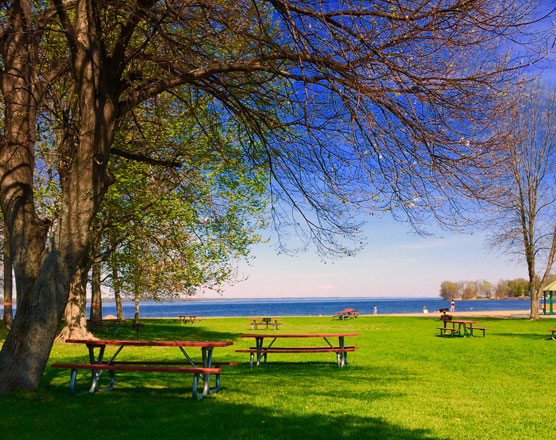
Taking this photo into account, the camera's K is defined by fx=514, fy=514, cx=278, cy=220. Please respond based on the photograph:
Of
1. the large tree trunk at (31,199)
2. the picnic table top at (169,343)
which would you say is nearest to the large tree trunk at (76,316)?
the large tree trunk at (31,199)

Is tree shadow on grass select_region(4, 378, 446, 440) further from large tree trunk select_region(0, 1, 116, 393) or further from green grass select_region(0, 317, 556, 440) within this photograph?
large tree trunk select_region(0, 1, 116, 393)

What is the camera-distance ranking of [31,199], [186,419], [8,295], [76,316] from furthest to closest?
[8,295]
[76,316]
[31,199]
[186,419]

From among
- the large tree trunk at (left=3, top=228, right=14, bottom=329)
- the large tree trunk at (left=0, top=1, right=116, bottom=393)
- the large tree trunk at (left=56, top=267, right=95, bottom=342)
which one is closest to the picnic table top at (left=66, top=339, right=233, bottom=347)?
the large tree trunk at (left=0, top=1, right=116, bottom=393)

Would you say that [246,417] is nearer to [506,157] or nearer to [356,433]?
[356,433]

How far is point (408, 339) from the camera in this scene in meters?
22.4

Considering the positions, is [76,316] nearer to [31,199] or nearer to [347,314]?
[31,199]

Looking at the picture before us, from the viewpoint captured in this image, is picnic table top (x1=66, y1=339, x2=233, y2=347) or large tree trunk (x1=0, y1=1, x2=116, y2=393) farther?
picnic table top (x1=66, y1=339, x2=233, y2=347)

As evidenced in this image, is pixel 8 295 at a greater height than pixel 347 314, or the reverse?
pixel 8 295

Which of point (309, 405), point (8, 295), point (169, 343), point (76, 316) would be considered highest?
point (8, 295)

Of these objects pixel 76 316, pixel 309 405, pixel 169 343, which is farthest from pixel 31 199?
pixel 76 316

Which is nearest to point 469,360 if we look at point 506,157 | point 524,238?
point 506,157

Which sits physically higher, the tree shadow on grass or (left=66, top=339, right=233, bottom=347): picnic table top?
(left=66, top=339, right=233, bottom=347): picnic table top

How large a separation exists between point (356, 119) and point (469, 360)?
10.4 meters

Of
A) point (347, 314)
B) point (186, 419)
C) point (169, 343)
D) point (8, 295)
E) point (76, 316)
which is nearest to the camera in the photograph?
point (186, 419)
